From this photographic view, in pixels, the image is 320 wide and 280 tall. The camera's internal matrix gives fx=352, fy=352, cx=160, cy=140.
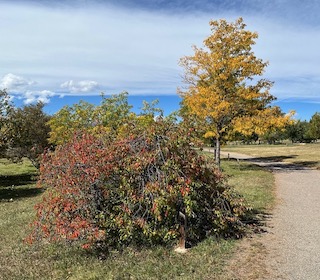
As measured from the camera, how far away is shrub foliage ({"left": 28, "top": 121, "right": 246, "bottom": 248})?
7074mm

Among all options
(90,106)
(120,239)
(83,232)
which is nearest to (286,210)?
(120,239)

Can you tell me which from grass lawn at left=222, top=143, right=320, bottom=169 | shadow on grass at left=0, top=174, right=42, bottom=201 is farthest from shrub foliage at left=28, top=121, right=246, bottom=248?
grass lawn at left=222, top=143, right=320, bottom=169

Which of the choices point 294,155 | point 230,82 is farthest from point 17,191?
point 294,155

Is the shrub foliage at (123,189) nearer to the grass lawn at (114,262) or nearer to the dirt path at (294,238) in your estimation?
the grass lawn at (114,262)

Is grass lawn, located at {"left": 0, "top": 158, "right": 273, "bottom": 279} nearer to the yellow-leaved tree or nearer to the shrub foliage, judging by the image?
the shrub foliage

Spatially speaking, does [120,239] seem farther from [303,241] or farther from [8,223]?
[8,223]

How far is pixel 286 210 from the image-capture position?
1100 cm

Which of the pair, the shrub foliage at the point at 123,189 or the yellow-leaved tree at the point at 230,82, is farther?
the yellow-leaved tree at the point at 230,82

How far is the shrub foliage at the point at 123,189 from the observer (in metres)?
7.07

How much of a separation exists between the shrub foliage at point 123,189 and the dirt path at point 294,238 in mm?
1258

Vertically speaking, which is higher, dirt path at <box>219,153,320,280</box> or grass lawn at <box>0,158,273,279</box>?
dirt path at <box>219,153,320,280</box>

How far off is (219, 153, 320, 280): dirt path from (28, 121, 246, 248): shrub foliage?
1258 mm

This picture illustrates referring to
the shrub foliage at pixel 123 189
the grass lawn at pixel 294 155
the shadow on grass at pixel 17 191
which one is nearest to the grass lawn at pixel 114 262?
the shrub foliage at pixel 123 189

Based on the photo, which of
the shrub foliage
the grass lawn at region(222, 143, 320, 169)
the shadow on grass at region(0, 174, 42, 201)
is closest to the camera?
the shrub foliage
